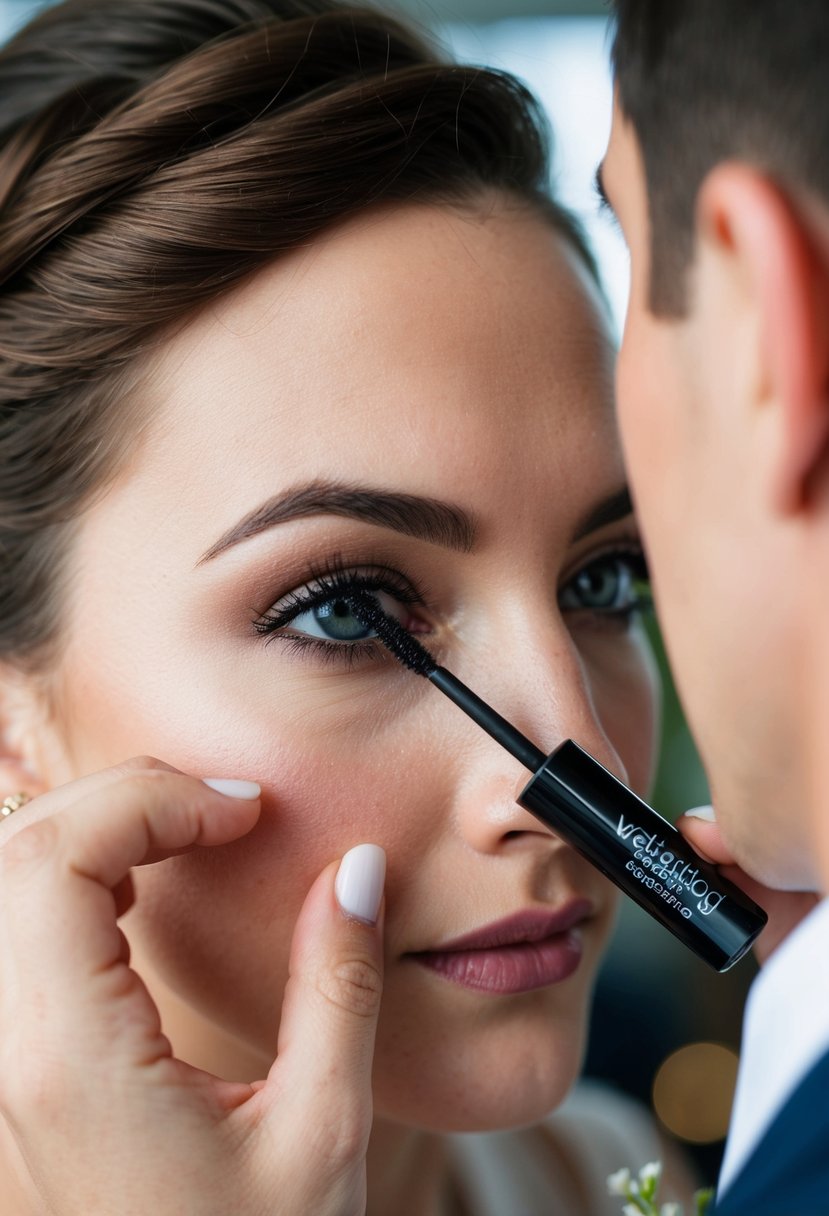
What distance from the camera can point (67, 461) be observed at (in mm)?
850

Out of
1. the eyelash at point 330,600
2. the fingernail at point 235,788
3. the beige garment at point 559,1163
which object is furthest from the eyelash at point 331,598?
the beige garment at point 559,1163

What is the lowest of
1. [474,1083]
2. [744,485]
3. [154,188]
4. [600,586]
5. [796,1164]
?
[474,1083]

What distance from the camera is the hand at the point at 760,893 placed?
0.77 meters

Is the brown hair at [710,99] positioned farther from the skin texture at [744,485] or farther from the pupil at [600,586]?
the pupil at [600,586]

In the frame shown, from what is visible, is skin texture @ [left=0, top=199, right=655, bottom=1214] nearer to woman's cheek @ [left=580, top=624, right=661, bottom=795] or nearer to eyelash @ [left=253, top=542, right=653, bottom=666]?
eyelash @ [left=253, top=542, right=653, bottom=666]

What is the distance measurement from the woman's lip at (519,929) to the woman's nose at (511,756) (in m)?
0.06

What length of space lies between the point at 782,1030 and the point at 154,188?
68 centimetres

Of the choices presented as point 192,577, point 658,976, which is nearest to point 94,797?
point 192,577

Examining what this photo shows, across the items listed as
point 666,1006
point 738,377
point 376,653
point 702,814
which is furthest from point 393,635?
point 666,1006

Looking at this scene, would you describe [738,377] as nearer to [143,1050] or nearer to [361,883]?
[361,883]

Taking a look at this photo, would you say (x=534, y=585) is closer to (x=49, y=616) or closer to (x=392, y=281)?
(x=392, y=281)

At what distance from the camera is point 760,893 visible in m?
0.82

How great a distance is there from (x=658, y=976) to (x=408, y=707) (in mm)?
1460

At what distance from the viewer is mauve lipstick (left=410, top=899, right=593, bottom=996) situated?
81 cm
